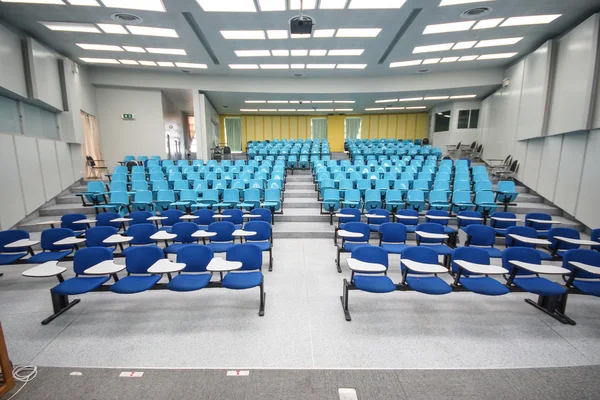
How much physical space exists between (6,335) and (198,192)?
4287mm

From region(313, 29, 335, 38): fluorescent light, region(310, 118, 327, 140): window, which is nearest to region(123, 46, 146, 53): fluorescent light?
region(313, 29, 335, 38): fluorescent light

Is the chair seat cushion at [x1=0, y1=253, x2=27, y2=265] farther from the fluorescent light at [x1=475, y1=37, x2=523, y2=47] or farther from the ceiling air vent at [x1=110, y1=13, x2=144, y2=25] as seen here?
the fluorescent light at [x1=475, y1=37, x2=523, y2=47]

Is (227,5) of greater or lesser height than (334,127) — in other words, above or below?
above

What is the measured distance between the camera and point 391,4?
238 inches

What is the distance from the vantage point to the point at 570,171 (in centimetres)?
675

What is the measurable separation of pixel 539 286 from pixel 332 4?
6707mm

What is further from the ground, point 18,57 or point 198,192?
point 18,57

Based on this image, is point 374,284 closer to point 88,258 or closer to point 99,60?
point 88,258

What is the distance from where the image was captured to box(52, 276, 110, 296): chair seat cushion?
9.67 ft

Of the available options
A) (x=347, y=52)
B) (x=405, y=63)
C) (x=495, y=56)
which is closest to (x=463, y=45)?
(x=495, y=56)

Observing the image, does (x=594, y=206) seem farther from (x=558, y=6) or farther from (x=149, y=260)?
(x=149, y=260)

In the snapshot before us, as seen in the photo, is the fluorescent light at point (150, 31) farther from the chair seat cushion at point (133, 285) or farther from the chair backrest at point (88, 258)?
the chair seat cushion at point (133, 285)

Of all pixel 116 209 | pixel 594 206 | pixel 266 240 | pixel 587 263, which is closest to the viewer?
pixel 587 263

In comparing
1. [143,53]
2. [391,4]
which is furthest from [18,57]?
[391,4]
